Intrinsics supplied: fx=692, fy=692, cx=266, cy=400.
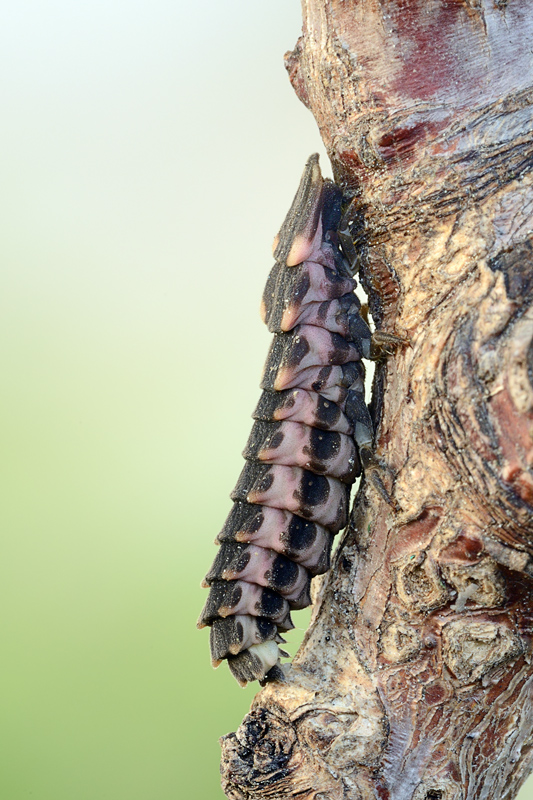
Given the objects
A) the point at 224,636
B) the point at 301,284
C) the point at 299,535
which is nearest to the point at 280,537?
Result: the point at 299,535

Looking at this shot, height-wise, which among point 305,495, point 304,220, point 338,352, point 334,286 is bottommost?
point 305,495

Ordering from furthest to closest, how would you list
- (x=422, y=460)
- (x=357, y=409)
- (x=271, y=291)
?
(x=271, y=291), (x=357, y=409), (x=422, y=460)

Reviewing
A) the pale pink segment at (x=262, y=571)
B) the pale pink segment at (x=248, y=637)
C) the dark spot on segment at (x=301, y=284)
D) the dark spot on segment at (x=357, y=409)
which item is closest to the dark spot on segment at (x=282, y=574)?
the pale pink segment at (x=262, y=571)

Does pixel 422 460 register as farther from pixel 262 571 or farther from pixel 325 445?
pixel 262 571

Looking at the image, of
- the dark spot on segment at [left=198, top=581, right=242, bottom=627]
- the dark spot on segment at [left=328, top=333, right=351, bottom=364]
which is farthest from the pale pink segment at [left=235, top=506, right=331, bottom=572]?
the dark spot on segment at [left=328, top=333, right=351, bottom=364]

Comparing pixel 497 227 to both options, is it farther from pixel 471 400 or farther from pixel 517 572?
pixel 517 572

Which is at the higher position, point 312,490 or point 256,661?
point 312,490

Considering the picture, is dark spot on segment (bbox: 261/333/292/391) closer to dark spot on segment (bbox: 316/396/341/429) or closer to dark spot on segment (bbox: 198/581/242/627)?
dark spot on segment (bbox: 316/396/341/429)

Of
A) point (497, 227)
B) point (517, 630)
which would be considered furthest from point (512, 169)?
point (517, 630)
